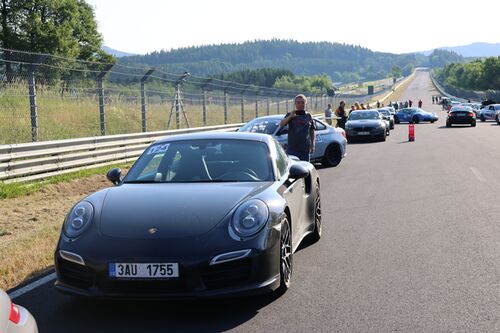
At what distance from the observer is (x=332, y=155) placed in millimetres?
17188

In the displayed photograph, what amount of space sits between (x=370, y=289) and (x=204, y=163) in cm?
186

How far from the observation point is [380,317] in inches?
187

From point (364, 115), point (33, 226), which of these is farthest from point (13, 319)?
point (364, 115)

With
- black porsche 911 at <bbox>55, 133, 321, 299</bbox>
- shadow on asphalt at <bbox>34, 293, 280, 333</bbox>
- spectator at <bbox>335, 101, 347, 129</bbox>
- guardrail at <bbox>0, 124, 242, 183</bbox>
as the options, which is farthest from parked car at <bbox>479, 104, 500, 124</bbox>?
shadow on asphalt at <bbox>34, 293, 280, 333</bbox>

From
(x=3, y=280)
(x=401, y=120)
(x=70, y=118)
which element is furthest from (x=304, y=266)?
(x=401, y=120)

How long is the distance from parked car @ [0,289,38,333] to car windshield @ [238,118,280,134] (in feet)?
38.9

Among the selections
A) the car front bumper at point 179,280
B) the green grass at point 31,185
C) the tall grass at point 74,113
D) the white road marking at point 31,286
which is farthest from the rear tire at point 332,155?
the car front bumper at point 179,280

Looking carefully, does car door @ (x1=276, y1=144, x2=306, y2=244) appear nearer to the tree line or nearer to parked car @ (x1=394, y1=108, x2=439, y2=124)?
parked car @ (x1=394, y1=108, x2=439, y2=124)

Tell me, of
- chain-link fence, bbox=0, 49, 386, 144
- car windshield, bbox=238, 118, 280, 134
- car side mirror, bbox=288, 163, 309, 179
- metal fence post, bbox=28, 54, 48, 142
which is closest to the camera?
car side mirror, bbox=288, 163, 309, 179

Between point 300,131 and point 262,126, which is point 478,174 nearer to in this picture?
point 262,126

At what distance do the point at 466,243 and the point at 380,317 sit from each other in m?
2.94

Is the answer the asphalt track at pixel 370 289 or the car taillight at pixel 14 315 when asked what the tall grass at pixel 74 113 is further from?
the car taillight at pixel 14 315

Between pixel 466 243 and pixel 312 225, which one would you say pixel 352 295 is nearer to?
pixel 312 225

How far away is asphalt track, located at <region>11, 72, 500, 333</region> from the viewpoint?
4.65 meters
